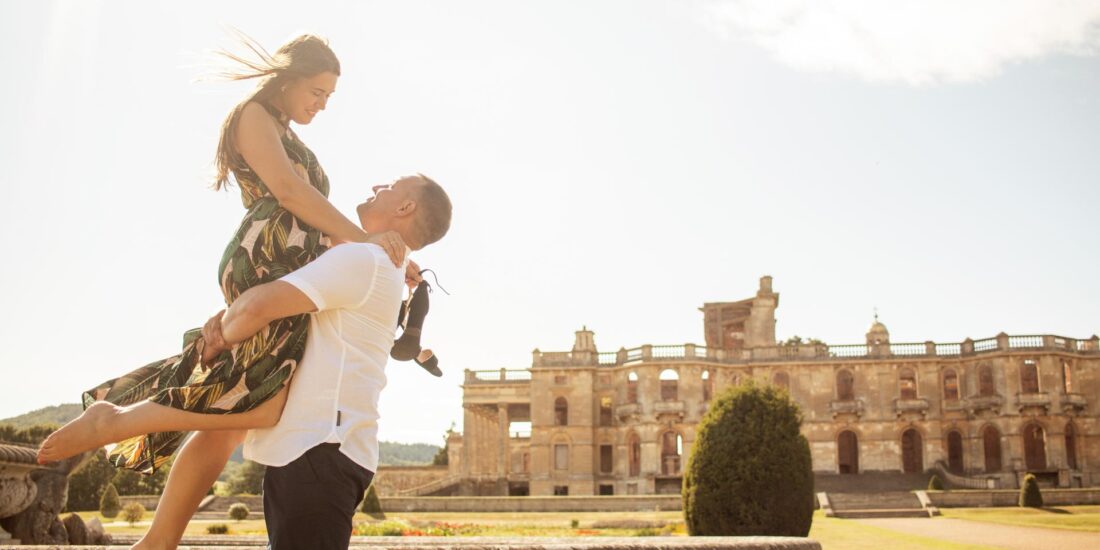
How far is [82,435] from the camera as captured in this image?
2.84 metres

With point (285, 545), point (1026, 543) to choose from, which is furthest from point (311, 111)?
point (1026, 543)

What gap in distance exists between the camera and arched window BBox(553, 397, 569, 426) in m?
54.4

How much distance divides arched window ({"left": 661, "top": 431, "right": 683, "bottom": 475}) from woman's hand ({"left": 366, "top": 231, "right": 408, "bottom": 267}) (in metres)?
50.9

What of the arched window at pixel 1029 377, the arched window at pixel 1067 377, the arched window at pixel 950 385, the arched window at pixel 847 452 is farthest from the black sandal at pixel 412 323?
the arched window at pixel 950 385

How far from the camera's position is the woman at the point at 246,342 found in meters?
2.81

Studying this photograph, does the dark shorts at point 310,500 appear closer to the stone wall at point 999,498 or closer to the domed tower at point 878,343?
the stone wall at point 999,498

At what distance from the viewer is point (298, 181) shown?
3.02 meters

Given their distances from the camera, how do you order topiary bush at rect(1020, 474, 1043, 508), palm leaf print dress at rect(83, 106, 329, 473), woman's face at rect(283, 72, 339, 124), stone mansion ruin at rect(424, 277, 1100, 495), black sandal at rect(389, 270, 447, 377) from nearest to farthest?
palm leaf print dress at rect(83, 106, 329, 473)
woman's face at rect(283, 72, 339, 124)
black sandal at rect(389, 270, 447, 377)
topiary bush at rect(1020, 474, 1043, 508)
stone mansion ruin at rect(424, 277, 1100, 495)

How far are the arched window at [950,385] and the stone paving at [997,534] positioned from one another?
27.9 meters

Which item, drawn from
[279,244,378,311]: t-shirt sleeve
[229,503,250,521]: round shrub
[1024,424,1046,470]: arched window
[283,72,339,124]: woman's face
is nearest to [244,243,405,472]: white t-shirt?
[279,244,378,311]: t-shirt sleeve

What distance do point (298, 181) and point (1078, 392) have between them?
183 feet

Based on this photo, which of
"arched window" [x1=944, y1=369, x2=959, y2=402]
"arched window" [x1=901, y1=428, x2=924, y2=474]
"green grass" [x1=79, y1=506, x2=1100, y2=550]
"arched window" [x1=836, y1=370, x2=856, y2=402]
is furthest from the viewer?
"arched window" [x1=944, y1=369, x2=959, y2=402]

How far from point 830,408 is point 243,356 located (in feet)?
171

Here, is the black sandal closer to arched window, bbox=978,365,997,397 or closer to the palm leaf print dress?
the palm leaf print dress
